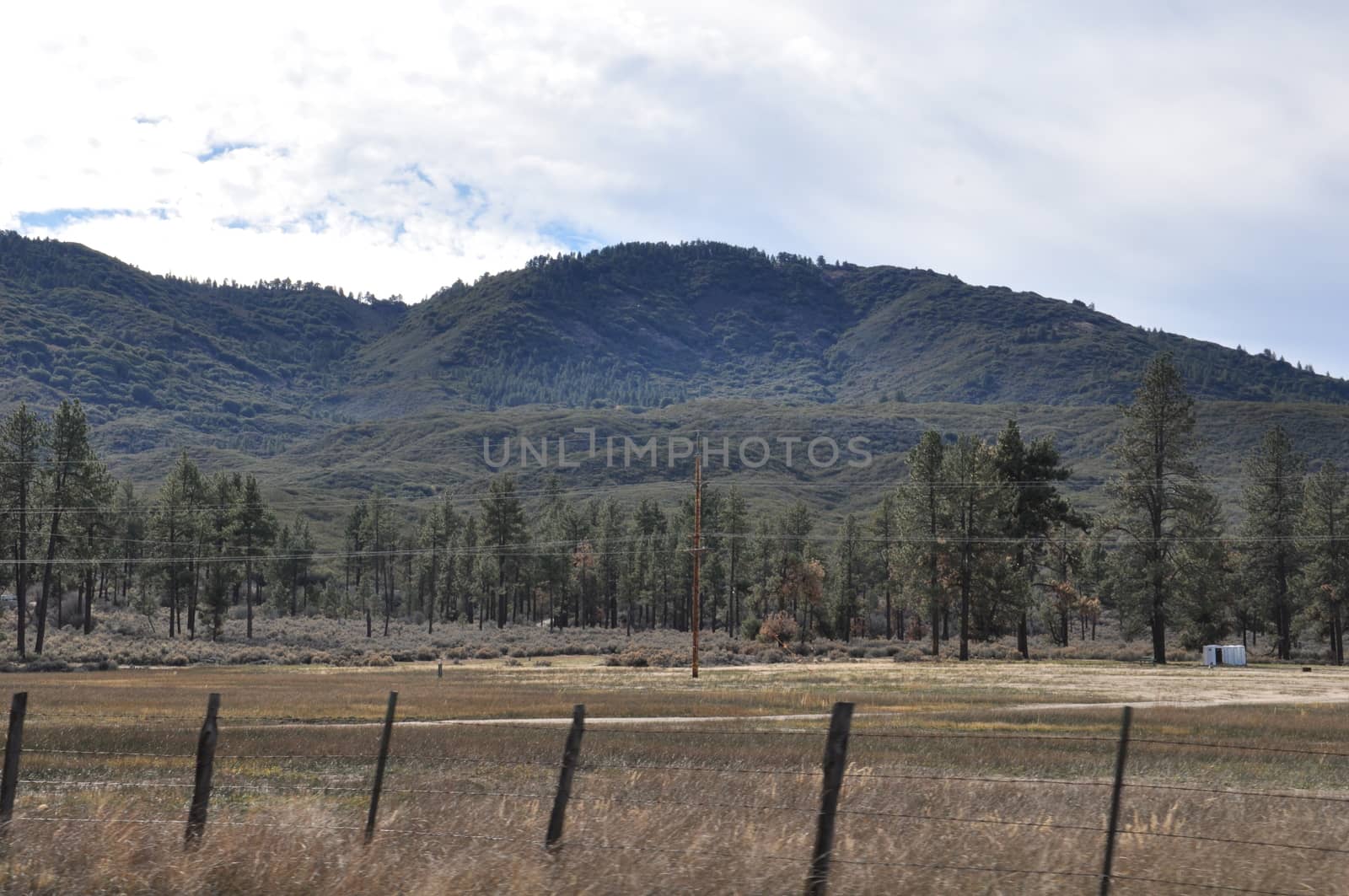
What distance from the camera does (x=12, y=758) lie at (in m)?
10.8

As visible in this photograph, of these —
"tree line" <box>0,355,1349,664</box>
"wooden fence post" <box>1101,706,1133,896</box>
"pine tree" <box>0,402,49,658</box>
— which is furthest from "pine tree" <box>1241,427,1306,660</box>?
"pine tree" <box>0,402,49,658</box>

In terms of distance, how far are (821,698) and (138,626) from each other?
77704 millimetres

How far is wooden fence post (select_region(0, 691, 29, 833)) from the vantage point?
1079 centimetres

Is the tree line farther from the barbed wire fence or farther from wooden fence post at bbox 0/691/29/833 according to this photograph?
wooden fence post at bbox 0/691/29/833

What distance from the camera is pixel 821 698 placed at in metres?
36.8

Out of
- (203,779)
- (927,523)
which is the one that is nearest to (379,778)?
(203,779)

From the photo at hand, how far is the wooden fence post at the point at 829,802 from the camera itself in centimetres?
852

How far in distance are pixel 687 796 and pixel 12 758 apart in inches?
295

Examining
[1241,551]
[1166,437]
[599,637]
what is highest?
[1166,437]

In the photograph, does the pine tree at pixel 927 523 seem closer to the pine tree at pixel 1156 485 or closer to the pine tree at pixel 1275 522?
the pine tree at pixel 1156 485

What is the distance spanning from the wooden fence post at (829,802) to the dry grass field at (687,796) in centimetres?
18

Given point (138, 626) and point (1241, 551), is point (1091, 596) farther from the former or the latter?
point (138, 626)

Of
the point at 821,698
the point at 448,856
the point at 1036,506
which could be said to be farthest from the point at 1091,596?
the point at 448,856

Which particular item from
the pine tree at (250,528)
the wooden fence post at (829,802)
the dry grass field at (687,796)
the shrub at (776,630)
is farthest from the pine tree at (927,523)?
the wooden fence post at (829,802)
